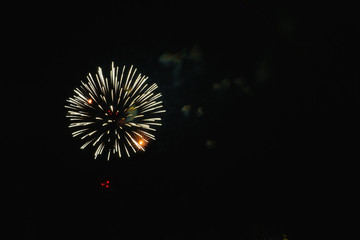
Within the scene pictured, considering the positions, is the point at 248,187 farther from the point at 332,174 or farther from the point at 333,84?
the point at 333,84

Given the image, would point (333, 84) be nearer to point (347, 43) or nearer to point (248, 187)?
point (347, 43)

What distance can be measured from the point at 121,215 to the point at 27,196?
8721 mm

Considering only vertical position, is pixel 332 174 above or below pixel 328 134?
below

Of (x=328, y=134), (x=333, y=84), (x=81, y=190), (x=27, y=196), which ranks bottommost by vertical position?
(x=328, y=134)

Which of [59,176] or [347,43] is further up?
[59,176]

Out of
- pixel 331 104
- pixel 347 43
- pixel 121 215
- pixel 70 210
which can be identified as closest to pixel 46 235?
pixel 70 210

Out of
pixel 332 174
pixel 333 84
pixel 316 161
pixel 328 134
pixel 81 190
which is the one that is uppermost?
pixel 81 190

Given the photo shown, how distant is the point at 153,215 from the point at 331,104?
20.5 metres

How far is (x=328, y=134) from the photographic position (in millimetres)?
9094

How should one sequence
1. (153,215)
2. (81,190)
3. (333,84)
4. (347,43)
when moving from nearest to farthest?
(347,43) < (333,84) < (81,190) < (153,215)

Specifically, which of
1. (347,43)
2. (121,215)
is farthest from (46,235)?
(347,43)

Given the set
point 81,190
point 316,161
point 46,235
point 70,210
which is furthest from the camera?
point 81,190

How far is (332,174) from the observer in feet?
28.6

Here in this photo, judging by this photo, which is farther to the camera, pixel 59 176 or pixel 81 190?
pixel 81 190
